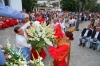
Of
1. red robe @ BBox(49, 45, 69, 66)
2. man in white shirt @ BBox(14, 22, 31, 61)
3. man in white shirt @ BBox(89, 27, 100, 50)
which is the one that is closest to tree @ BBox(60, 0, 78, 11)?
man in white shirt @ BBox(89, 27, 100, 50)

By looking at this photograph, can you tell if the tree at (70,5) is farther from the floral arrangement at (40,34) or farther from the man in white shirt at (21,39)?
the man in white shirt at (21,39)

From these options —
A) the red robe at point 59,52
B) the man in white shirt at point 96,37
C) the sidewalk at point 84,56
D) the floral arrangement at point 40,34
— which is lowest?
the sidewalk at point 84,56

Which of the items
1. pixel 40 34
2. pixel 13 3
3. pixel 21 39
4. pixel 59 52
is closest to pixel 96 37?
pixel 40 34

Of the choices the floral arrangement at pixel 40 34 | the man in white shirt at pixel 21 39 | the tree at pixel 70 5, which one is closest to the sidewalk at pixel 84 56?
the floral arrangement at pixel 40 34

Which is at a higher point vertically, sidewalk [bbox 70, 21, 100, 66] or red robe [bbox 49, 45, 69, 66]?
red robe [bbox 49, 45, 69, 66]

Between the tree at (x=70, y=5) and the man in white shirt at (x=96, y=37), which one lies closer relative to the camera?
the man in white shirt at (x=96, y=37)

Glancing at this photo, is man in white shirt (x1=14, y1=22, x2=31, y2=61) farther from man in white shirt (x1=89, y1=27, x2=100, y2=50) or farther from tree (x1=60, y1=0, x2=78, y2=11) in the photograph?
tree (x1=60, y1=0, x2=78, y2=11)

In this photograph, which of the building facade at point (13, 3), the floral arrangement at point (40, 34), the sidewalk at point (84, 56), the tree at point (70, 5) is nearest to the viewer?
the floral arrangement at point (40, 34)

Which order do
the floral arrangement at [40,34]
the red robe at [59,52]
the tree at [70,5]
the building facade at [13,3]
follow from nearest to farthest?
the red robe at [59,52], the floral arrangement at [40,34], the building facade at [13,3], the tree at [70,5]

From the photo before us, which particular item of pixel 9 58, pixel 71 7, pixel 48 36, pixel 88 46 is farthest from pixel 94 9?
pixel 9 58

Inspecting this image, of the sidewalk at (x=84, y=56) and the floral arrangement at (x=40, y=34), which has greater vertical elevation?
the floral arrangement at (x=40, y=34)

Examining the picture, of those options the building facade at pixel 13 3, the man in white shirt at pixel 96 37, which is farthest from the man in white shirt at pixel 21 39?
the building facade at pixel 13 3

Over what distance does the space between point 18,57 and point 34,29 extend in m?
2.52

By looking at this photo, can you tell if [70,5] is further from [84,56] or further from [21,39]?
[21,39]
